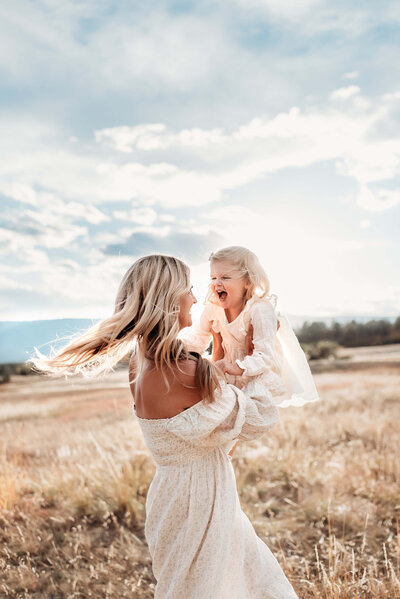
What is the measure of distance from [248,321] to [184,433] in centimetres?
122

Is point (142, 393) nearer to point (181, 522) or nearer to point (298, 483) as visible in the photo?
point (181, 522)

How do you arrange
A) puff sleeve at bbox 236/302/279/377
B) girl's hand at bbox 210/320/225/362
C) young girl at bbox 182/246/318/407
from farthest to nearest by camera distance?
girl's hand at bbox 210/320/225/362
young girl at bbox 182/246/318/407
puff sleeve at bbox 236/302/279/377

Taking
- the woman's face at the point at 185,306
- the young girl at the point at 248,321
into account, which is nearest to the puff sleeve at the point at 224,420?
the woman's face at the point at 185,306

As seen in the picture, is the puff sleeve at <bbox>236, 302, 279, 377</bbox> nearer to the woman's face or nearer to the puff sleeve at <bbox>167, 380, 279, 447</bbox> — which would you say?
the puff sleeve at <bbox>167, 380, 279, 447</bbox>

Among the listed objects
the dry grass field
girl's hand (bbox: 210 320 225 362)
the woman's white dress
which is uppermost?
girl's hand (bbox: 210 320 225 362)

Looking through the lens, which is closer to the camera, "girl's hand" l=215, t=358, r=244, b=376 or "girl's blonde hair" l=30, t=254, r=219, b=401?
"girl's blonde hair" l=30, t=254, r=219, b=401

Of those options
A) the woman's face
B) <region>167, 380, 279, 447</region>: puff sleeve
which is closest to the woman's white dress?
<region>167, 380, 279, 447</region>: puff sleeve

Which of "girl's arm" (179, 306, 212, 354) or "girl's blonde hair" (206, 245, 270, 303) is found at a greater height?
"girl's blonde hair" (206, 245, 270, 303)

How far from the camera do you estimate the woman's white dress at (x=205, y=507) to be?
263cm

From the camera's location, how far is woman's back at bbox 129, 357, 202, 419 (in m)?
2.58

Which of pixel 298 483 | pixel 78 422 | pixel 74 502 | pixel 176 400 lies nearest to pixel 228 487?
pixel 176 400

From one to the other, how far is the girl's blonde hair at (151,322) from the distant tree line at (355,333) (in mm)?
21721

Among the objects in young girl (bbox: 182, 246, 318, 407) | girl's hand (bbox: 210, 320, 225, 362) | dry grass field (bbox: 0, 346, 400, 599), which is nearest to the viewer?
young girl (bbox: 182, 246, 318, 407)

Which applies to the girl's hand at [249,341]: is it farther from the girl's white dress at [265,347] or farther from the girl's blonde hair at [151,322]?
the girl's blonde hair at [151,322]
